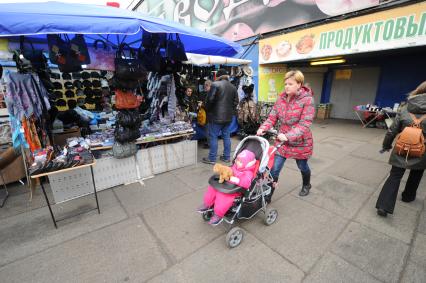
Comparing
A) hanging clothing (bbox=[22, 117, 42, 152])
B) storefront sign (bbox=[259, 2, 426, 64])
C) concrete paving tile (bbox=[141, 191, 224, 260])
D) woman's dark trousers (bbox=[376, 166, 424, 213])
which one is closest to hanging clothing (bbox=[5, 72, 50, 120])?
hanging clothing (bbox=[22, 117, 42, 152])

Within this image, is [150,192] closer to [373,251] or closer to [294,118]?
[294,118]

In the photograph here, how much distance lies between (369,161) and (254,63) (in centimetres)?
665

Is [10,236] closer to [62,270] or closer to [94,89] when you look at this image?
[62,270]

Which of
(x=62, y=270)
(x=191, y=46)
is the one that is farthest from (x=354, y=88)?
(x=62, y=270)

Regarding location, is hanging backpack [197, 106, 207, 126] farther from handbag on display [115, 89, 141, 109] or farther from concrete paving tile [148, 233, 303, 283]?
concrete paving tile [148, 233, 303, 283]

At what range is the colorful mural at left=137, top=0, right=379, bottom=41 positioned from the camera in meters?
6.74

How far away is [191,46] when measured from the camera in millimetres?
4703

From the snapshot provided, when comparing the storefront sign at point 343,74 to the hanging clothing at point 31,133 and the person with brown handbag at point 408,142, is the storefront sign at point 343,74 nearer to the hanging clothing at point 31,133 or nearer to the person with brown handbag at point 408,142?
the person with brown handbag at point 408,142

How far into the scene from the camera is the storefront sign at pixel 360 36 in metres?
5.17

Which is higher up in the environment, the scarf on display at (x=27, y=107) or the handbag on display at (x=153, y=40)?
the handbag on display at (x=153, y=40)

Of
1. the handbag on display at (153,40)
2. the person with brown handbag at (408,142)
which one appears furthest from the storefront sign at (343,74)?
the handbag on display at (153,40)

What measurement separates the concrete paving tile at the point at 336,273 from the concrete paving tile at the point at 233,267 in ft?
0.49

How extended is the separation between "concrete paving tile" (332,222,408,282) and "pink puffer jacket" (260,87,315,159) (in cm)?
109

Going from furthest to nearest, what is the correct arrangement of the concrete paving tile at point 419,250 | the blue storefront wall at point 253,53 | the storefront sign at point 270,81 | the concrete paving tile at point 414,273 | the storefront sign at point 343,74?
the storefront sign at point 343,74 → the storefront sign at point 270,81 → the blue storefront wall at point 253,53 → the concrete paving tile at point 419,250 → the concrete paving tile at point 414,273
